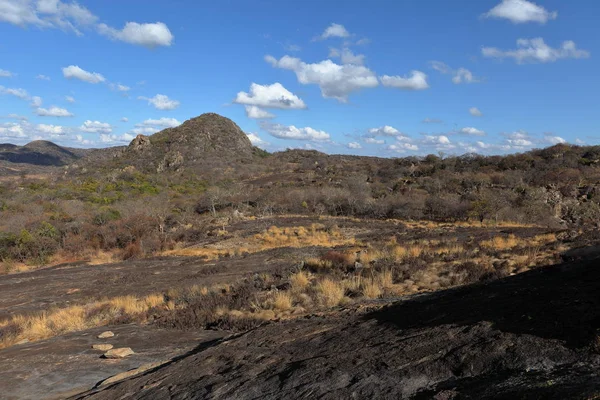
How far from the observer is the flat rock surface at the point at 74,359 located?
6.45 metres

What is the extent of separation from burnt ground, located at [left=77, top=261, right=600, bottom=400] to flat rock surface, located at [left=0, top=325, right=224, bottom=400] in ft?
4.90

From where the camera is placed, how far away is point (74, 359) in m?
A: 7.60

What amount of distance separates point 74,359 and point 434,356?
7.07 metres

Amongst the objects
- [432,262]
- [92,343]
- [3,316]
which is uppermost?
[432,262]

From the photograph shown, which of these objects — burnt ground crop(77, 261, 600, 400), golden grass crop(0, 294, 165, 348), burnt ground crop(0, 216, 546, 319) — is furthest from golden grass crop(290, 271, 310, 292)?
burnt ground crop(77, 261, 600, 400)

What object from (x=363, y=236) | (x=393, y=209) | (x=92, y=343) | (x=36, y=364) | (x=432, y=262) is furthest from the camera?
(x=393, y=209)

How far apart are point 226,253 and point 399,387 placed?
67.6ft

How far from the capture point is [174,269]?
1983cm

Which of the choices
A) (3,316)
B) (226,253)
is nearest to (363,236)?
(226,253)

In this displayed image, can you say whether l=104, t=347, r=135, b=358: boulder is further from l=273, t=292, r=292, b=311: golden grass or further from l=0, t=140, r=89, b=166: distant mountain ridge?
l=0, t=140, r=89, b=166: distant mountain ridge

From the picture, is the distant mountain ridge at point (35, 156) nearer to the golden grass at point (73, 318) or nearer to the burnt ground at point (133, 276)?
the burnt ground at point (133, 276)

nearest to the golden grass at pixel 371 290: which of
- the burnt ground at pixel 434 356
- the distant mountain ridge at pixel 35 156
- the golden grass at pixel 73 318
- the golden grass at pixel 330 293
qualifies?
the golden grass at pixel 330 293

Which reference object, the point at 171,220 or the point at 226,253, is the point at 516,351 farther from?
the point at 171,220

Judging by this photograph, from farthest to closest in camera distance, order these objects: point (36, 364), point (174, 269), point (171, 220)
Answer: point (171, 220)
point (174, 269)
point (36, 364)
